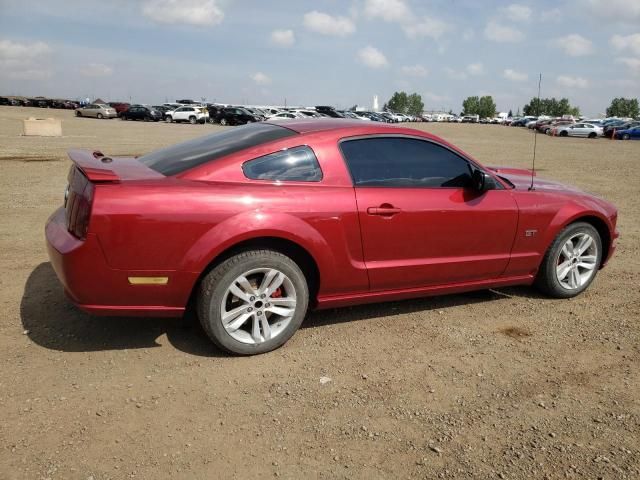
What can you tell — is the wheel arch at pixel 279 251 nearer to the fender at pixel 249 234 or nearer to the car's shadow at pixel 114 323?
the fender at pixel 249 234

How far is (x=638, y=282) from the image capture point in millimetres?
5230

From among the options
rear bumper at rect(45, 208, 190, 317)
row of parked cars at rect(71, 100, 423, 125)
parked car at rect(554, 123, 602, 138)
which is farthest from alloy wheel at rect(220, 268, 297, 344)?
parked car at rect(554, 123, 602, 138)

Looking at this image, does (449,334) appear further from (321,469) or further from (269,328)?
(321,469)

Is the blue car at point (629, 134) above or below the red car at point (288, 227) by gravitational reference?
above

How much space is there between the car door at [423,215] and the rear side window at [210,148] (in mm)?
576

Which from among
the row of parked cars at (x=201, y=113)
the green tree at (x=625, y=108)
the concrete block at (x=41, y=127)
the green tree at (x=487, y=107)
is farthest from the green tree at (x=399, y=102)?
the concrete block at (x=41, y=127)

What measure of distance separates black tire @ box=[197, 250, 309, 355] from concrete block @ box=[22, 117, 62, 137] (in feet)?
73.7

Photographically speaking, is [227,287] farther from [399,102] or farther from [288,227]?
[399,102]

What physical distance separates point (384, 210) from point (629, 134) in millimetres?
46223

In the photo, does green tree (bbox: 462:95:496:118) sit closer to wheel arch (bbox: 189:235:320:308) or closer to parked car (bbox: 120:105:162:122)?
parked car (bbox: 120:105:162:122)

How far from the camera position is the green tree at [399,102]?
582 ft

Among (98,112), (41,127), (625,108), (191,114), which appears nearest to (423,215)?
(41,127)

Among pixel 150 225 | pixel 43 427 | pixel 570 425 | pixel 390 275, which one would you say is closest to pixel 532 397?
pixel 570 425

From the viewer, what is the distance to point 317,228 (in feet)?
11.6
